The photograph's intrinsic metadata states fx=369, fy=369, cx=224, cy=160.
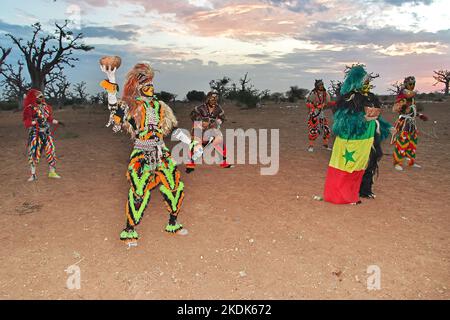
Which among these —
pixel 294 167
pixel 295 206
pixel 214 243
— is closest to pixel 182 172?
pixel 294 167

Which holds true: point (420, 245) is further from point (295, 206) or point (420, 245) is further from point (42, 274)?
point (42, 274)

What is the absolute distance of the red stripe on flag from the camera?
591 centimetres

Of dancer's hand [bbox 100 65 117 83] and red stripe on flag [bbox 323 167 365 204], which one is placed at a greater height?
dancer's hand [bbox 100 65 117 83]

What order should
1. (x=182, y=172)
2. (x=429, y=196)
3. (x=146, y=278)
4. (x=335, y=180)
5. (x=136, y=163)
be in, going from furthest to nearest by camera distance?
1. (x=182, y=172)
2. (x=429, y=196)
3. (x=335, y=180)
4. (x=136, y=163)
5. (x=146, y=278)

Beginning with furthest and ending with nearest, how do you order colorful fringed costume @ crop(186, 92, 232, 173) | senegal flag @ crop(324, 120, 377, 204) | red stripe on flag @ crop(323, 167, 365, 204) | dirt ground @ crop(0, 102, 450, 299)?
colorful fringed costume @ crop(186, 92, 232, 173) → red stripe on flag @ crop(323, 167, 365, 204) → senegal flag @ crop(324, 120, 377, 204) → dirt ground @ crop(0, 102, 450, 299)

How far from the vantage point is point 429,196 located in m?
6.53

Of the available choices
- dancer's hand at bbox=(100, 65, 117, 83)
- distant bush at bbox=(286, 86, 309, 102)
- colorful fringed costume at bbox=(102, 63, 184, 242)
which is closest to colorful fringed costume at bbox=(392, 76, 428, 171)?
colorful fringed costume at bbox=(102, 63, 184, 242)

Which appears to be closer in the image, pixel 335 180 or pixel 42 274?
pixel 42 274

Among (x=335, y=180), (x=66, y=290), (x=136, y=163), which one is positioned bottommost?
(x=66, y=290)

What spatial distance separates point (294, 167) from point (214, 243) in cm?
447

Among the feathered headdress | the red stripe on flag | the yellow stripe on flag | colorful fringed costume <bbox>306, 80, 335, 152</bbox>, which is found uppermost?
the feathered headdress

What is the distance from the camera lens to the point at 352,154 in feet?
19.0

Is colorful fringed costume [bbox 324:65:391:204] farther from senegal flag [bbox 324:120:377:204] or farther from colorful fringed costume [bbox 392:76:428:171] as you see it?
colorful fringed costume [bbox 392:76:428:171]

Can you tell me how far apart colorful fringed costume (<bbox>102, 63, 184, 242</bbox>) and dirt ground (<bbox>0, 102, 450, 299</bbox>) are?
651 mm
